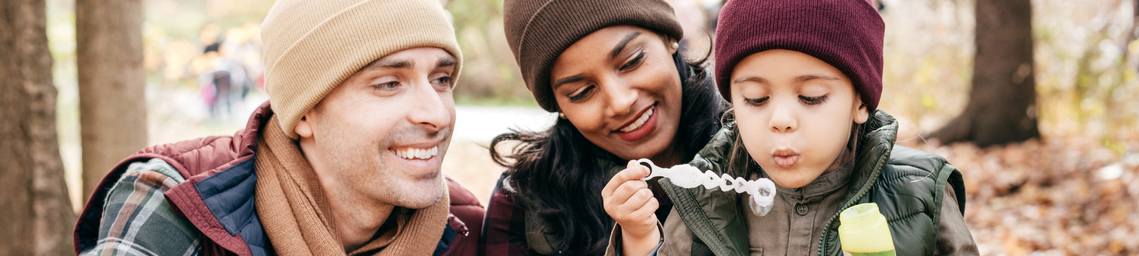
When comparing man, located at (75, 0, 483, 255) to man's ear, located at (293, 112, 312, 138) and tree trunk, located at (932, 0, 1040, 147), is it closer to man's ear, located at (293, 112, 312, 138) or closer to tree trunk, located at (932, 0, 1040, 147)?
man's ear, located at (293, 112, 312, 138)

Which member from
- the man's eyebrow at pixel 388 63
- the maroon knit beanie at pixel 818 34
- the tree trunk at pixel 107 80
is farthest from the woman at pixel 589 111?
the tree trunk at pixel 107 80

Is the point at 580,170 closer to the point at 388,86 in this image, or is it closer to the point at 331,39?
the point at 388,86

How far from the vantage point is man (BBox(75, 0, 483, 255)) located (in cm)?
237

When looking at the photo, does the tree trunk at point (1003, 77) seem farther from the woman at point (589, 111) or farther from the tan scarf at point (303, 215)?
the tan scarf at point (303, 215)

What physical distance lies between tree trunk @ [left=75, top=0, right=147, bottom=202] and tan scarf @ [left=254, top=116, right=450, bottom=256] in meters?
1.72

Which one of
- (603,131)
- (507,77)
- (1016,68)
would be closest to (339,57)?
(603,131)

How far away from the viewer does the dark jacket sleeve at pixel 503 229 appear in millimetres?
2926

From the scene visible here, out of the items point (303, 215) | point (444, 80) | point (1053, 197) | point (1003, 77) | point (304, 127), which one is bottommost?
point (1053, 197)

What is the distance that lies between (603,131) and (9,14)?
264cm

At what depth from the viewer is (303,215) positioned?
98.7 inches

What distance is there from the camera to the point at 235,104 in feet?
57.3

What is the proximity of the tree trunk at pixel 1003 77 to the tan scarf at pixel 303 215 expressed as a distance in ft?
23.1

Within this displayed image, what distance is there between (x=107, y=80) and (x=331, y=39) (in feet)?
7.18

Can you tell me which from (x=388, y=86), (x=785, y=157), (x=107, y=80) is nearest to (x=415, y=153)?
(x=388, y=86)
